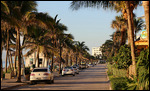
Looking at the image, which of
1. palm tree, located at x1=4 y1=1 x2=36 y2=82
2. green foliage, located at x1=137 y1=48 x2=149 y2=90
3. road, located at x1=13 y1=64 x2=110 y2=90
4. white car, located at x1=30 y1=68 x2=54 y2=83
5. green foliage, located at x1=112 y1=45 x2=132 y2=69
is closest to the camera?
green foliage, located at x1=137 y1=48 x2=149 y2=90

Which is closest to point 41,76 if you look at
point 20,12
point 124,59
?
point 20,12

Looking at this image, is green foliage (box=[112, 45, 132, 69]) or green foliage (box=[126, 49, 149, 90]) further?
green foliage (box=[112, 45, 132, 69])

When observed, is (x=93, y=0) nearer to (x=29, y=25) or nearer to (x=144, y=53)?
(x=144, y=53)

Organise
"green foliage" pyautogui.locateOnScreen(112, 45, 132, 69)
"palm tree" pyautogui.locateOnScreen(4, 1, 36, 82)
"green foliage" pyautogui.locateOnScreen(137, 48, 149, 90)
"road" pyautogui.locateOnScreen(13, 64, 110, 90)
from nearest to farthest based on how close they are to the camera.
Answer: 1. "green foliage" pyautogui.locateOnScreen(137, 48, 149, 90)
2. "road" pyautogui.locateOnScreen(13, 64, 110, 90)
3. "palm tree" pyautogui.locateOnScreen(4, 1, 36, 82)
4. "green foliage" pyautogui.locateOnScreen(112, 45, 132, 69)

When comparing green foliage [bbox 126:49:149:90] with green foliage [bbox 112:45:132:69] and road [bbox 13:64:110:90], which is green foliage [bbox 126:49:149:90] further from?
green foliage [bbox 112:45:132:69]

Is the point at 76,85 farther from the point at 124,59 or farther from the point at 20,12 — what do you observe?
the point at 20,12

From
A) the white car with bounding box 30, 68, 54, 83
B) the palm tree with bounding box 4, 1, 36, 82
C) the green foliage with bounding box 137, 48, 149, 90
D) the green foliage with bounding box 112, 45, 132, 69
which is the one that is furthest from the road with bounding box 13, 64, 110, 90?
the green foliage with bounding box 137, 48, 149, 90

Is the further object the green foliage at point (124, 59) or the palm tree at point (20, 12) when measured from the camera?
the green foliage at point (124, 59)

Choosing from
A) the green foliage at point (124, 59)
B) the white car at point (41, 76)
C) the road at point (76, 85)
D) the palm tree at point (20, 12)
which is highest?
the palm tree at point (20, 12)

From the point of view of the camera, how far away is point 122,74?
1073 inches

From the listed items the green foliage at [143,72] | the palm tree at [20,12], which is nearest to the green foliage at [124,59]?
the palm tree at [20,12]

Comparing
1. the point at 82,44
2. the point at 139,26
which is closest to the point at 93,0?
the point at 139,26

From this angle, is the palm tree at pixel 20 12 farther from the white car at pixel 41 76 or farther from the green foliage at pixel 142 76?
the green foliage at pixel 142 76

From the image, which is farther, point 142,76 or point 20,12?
point 20,12
